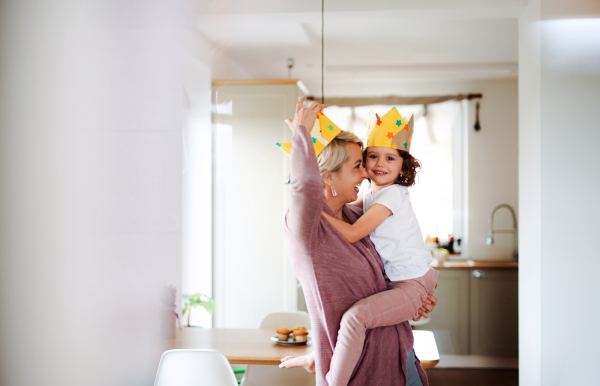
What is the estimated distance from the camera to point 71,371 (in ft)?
5.36

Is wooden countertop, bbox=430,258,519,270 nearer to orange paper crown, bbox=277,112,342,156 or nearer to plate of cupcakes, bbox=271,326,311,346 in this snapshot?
plate of cupcakes, bbox=271,326,311,346

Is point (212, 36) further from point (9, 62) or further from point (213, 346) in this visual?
point (213, 346)

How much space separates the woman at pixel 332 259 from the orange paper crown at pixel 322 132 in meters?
0.02

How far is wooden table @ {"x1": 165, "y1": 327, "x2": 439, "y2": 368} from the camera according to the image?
1.92 metres

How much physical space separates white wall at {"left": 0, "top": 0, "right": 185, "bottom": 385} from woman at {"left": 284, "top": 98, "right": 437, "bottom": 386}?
0.81 metres

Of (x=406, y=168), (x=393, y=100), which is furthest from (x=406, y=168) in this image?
(x=393, y=100)

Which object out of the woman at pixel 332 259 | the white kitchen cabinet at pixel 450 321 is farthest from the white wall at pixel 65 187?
the white kitchen cabinet at pixel 450 321

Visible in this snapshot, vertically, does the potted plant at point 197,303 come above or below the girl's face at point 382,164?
below

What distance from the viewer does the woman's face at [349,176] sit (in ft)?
4.03

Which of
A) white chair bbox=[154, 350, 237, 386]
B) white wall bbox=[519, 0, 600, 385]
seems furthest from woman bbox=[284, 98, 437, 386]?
white wall bbox=[519, 0, 600, 385]

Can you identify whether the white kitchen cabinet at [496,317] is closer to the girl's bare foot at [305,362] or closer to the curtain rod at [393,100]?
Answer: the curtain rod at [393,100]

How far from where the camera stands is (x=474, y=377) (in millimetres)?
2471

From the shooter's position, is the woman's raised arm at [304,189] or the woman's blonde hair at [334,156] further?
the woman's blonde hair at [334,156]

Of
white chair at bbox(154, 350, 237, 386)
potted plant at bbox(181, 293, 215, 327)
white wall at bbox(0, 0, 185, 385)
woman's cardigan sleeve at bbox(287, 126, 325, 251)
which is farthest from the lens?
potted plant at bbox(181, 293, 215, 327)
